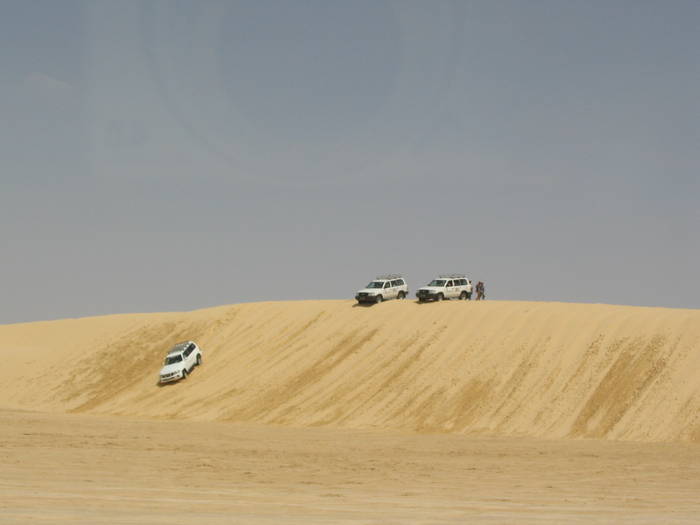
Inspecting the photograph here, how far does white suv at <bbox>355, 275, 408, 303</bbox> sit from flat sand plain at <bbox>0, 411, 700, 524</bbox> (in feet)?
73.5

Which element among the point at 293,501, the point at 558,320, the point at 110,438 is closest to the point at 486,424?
the point at 558,320

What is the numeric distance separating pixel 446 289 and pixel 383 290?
443 cm

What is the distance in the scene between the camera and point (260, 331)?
57.6 meters

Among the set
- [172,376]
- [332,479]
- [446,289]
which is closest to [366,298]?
[446,289]

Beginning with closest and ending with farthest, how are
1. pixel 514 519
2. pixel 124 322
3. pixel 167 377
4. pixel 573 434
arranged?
pixel 514 519
pixel 573 434
pixel 167 377
pixel 124 322

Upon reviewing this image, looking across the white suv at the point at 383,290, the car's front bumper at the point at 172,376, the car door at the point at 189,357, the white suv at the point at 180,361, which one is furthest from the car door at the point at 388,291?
the car's front bumper at the point at 172,376

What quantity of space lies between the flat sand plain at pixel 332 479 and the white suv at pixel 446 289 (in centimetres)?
2015

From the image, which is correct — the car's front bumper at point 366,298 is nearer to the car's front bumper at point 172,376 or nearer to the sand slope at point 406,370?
the sand slope at point 406,370

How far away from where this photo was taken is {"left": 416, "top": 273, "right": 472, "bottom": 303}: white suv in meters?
53.7

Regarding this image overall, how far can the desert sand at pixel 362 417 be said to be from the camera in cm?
1719

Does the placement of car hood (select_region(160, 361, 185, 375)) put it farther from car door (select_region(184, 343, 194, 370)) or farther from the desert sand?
the desert sand

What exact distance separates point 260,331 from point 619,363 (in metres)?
26.3

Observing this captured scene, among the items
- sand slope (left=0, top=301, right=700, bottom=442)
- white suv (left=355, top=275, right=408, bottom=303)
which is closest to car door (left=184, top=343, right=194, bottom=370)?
sand slope (left=0, top=301, right=700, bottom=442)

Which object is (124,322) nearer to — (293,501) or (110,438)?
(110,438)
